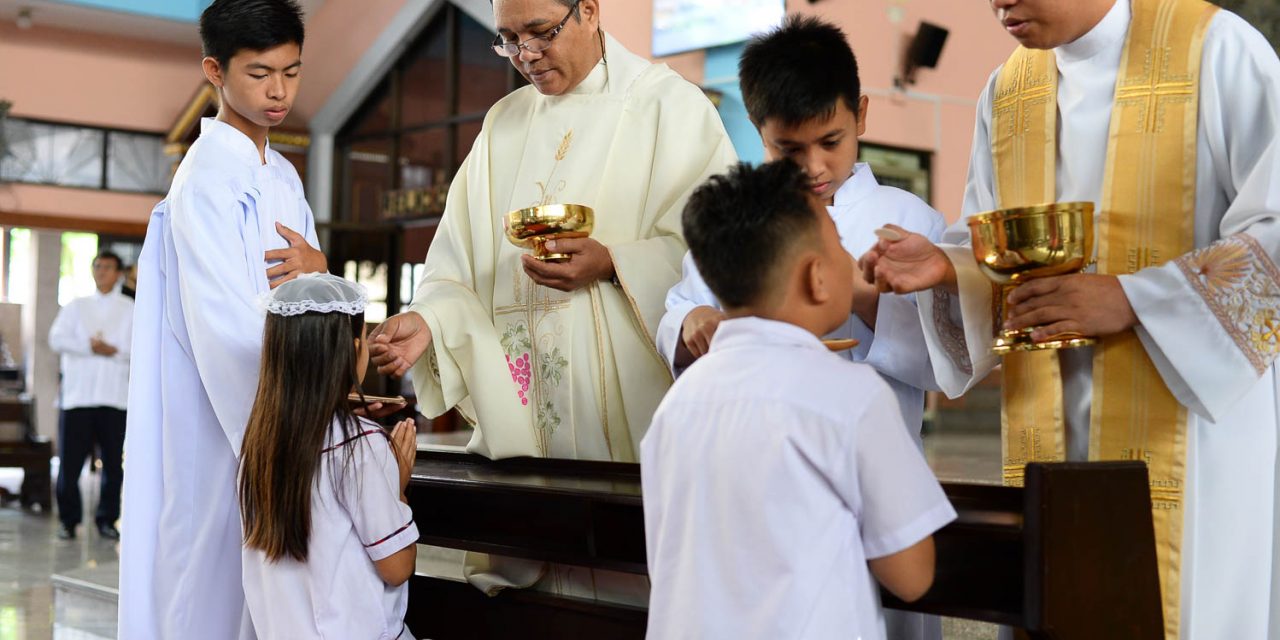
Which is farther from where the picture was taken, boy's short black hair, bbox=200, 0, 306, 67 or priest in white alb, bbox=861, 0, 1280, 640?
boy's short black hair, bbox=200, 0, 306, 67

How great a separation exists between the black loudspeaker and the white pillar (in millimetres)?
9244

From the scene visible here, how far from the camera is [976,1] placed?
12156mm

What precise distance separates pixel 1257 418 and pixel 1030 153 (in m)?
0.58

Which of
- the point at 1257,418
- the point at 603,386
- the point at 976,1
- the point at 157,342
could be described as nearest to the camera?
the point at 1257,418

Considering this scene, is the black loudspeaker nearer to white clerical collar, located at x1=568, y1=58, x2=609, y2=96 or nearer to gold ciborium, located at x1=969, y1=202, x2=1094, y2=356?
white clerical collar, located at x1=568, y1=58, x2=609, y2=96

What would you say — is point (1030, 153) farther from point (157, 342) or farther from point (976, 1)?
point (976, 1)

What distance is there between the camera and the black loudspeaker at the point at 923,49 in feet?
37.4

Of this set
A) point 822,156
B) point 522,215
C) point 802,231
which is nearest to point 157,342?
point 522,215

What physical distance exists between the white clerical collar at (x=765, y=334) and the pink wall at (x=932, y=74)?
29.0 ft

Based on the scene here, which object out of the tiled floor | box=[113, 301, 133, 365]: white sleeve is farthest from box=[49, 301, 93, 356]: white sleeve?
the tiled floor

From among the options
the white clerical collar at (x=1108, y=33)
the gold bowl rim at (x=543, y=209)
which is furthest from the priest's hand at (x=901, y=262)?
the gold bowl rim at (x=543, y=209)

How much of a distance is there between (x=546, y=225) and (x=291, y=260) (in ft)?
2.20

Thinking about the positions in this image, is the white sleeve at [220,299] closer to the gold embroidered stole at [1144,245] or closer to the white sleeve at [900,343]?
the white sleeve at [900,343]

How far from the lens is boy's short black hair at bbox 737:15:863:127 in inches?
92.7
